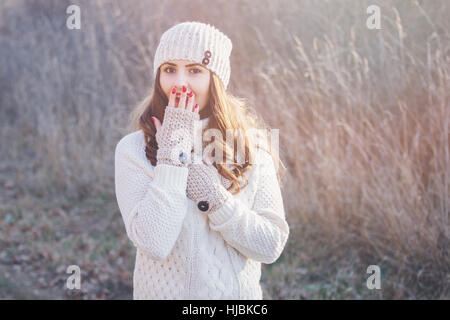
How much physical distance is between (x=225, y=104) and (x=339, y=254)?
6.90 feet

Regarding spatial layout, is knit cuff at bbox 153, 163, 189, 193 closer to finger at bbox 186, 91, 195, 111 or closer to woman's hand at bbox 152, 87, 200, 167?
woman's hand at bbox 152, 87, 200, 167

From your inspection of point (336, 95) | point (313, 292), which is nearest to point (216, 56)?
point (313, 292)

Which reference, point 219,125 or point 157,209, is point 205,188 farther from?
point 219,125

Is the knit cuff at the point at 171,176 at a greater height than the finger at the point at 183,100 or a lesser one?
lesser

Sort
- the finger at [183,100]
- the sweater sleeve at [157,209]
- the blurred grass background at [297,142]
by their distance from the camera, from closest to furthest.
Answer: the sweater sleeve at [157,209] → the finger at [183,100] → the blurred grass background at [297,142]

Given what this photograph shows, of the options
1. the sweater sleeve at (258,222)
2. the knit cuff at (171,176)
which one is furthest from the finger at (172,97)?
the sweater sleeve at (258,222)

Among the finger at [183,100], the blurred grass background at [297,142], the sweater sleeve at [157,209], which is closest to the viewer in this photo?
the sweater sleeve at [157,209]

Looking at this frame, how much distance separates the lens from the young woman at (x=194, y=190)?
1.77m

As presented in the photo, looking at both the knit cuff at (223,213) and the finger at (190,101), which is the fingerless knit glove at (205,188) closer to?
the knit cuff at (223,213)

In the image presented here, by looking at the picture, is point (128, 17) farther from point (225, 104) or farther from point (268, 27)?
point (225, 104)

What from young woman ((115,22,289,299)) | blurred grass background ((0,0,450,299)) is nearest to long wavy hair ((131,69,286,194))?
young woman ((115,22,289,299))

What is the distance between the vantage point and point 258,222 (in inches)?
73.2

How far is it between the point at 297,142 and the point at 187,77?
231cm

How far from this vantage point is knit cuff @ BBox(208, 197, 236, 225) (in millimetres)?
1778
